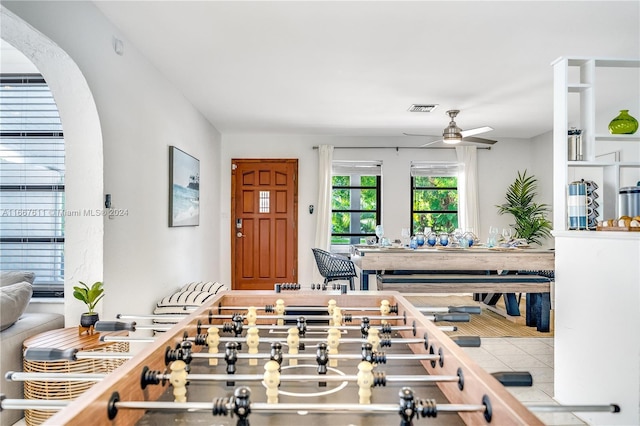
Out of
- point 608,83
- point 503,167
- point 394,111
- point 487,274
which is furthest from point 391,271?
point 503,167

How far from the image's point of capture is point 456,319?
59.1 inches

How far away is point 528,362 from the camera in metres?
3.64

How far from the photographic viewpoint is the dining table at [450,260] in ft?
13.7

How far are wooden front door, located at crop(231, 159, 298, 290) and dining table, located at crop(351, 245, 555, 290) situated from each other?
292 centimetres

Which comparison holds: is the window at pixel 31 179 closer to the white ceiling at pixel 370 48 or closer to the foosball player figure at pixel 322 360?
the white ceiling at pixel 370 48

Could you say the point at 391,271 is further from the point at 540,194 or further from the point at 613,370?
the point at 540,194

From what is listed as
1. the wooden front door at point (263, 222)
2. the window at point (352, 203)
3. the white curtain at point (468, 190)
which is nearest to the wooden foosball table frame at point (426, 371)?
the wooden front door at point (263, 222)

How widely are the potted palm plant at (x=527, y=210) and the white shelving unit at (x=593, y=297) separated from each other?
387 cm

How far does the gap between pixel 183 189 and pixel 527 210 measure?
5296mm

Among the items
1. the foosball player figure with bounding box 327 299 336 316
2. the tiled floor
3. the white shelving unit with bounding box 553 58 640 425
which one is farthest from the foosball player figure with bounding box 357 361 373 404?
the tiled floor

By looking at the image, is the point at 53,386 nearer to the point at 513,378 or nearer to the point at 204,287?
the point at 204,287

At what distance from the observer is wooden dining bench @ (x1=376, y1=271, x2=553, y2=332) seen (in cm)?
430

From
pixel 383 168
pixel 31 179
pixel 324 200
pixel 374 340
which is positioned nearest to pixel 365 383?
pixel 374 340

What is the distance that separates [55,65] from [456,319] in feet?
8.73
